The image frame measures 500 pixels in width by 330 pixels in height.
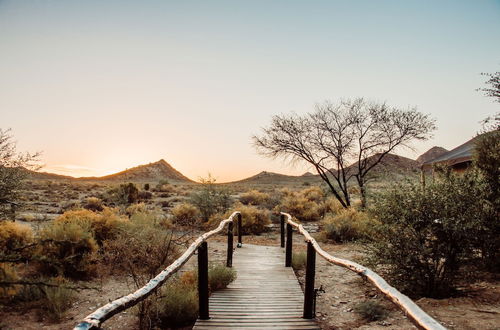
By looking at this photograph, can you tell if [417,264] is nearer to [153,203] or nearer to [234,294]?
[234,294]

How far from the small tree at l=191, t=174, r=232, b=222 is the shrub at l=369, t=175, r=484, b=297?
13.6 metres

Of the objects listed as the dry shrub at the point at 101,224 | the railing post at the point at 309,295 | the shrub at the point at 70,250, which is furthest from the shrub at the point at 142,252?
the railing post at the point at 309,295

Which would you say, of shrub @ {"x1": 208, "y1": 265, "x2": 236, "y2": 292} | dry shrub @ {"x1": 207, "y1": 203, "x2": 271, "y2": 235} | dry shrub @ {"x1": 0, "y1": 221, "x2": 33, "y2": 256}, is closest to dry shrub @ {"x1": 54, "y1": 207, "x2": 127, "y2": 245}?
dry shrub @ {"x1": 0, "y1": 221, "x2": 33, "y2": 256}

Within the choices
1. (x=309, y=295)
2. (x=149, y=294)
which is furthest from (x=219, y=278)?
(x=149, y=294)

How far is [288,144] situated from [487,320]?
48.7 feet

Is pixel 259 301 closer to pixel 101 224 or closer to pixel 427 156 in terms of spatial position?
pixel 101 224

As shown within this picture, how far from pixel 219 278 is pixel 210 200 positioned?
1316 centimetres

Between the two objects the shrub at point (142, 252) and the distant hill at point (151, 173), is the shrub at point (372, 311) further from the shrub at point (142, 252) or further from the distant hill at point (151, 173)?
the distant hill at point (151, 173)

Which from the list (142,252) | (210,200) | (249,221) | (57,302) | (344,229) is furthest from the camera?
(210,200)

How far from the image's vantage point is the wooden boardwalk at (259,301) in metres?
5.12

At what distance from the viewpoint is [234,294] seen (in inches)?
262

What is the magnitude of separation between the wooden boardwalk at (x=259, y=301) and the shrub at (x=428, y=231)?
6.52 feet

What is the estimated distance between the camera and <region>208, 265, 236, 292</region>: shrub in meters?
6.92

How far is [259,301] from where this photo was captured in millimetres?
6203
